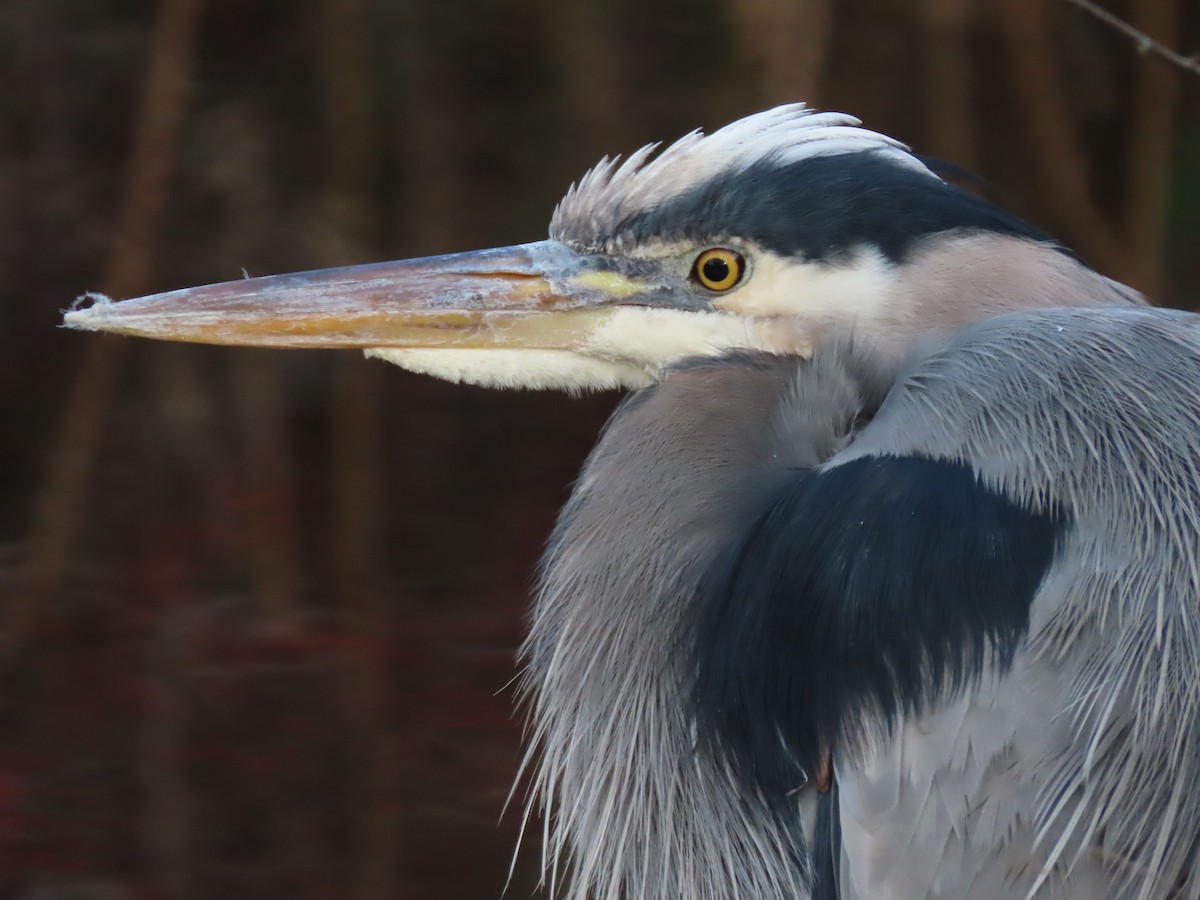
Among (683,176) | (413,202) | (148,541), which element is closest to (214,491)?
(148,541)

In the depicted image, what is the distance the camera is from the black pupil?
1.77 meters

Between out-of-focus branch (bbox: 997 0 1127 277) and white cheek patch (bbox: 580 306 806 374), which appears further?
out-of-focus branch (bbox: 997 0 1127 277)

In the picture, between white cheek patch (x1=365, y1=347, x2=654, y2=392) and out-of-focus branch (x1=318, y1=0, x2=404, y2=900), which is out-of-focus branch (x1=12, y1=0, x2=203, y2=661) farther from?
white cheek patch (x1=365, y1=347, x2=654, y2=392)

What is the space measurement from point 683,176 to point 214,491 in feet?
8.13

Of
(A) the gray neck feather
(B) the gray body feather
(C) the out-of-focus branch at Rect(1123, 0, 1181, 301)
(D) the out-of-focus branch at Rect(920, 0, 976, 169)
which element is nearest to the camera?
(B) the gray body feather

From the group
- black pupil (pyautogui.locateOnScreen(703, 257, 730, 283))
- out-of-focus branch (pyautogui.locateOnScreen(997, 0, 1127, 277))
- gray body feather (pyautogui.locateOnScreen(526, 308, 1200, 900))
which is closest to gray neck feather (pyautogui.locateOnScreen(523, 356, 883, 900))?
gray body feather (pyautogui.locateOnScreen(526, 308, 1200, 900))

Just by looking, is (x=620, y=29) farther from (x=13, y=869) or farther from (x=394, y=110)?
(x=13, y=869)

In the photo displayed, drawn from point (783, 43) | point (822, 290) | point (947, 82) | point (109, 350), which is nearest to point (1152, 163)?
point (947, 82)

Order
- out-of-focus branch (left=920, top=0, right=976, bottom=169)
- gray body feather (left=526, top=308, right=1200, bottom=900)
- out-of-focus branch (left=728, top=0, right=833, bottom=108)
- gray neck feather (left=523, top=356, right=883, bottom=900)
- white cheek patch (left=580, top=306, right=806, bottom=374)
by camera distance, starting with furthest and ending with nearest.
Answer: out-of-focus branch (left=920, top=0, right=976, bottom=169), out-of-focus branch (left=728, top=0, right=833, bottom=108), white cheek patch (left=580, top=306, right=806, bottom=374), gray neck feather (left=523, top=356, right=883, bottom=900), gray body feather (left=526, top=308, right=1200, bottom=900)

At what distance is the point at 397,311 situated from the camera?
1.86 meters

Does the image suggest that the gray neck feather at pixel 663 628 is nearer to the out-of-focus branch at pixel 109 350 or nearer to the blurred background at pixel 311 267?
the blurred background at pixel 311 267

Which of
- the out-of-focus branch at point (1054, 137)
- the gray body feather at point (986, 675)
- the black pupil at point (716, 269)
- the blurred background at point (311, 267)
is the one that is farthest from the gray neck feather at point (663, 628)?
the out-of-focus branch at point (1054, 137)

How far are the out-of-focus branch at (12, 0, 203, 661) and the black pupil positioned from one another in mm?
2273

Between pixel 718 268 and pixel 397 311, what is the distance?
406 millimetres
